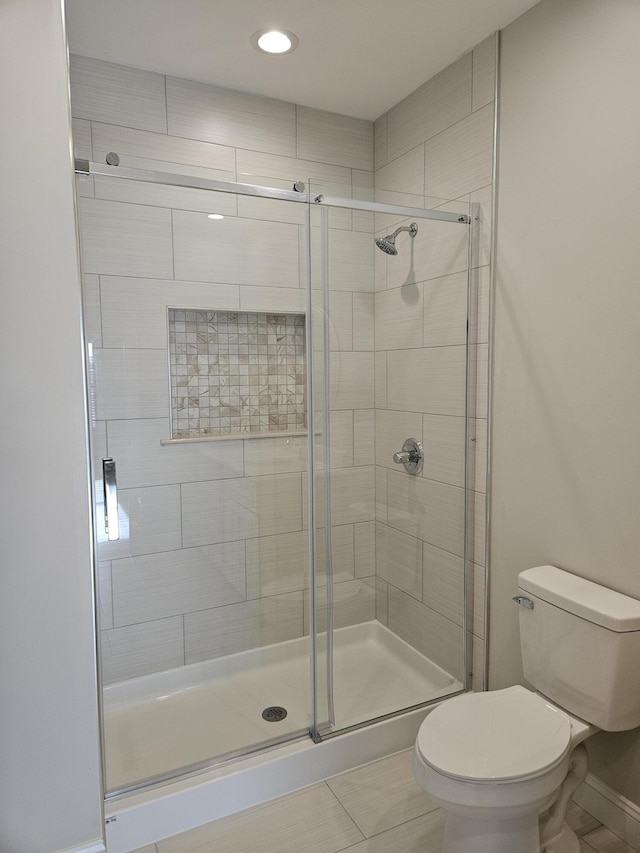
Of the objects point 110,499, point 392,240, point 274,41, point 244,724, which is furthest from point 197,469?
point 274,41

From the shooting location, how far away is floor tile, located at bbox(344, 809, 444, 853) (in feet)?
5.31

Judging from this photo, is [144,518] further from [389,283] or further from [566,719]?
[566,719]

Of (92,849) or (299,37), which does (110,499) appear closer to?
(92,849)

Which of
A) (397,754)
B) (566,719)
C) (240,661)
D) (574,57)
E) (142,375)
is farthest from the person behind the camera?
(240,661)

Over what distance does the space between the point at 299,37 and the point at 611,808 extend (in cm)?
270

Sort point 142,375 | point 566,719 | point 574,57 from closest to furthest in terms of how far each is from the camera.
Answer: point 566,719 < point 574,57 < point 142,375

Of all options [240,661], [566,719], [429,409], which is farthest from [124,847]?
[429,409]

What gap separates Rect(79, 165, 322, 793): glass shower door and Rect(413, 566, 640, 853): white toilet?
0.68m

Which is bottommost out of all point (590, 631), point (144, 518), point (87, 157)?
point (590, 631)

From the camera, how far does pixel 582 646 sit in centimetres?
156

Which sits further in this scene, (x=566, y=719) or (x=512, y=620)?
(x=512, y=620)

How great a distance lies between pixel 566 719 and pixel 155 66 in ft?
8.58

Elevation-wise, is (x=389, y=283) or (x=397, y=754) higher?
(x=389, y=283)

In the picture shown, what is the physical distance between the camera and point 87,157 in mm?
2107
